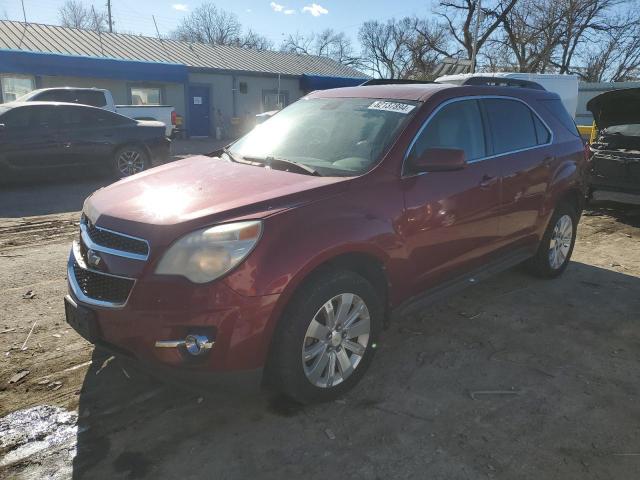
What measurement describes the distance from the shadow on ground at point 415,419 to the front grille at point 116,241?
642 mm

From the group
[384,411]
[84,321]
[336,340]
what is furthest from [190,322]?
[384,411]

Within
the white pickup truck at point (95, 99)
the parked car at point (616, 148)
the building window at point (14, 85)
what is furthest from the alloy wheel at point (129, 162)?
the building window at point (14, 85)

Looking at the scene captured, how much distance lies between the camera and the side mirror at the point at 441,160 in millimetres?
3225

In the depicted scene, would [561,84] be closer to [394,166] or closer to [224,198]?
[394,166]

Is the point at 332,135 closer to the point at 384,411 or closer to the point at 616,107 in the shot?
the point at 384,411

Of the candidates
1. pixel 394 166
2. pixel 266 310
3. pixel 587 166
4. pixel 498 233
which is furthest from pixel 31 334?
pixel 587 166

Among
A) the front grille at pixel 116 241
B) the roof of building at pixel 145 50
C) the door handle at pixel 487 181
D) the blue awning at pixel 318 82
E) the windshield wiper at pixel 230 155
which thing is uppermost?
the roof of building at pixel 145 50

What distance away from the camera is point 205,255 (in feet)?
8.26

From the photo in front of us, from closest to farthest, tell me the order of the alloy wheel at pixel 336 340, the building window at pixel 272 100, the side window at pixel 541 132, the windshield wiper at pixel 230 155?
1. the alloy wheel at pixel 336 340
2. the windshield wiper at pixel 230 155
3. the side window at pixel 541 132
4. the building window at pixel 272 100

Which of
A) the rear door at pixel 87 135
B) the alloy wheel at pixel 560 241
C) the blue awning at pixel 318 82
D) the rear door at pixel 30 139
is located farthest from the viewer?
the blue awning at pixel 318 82

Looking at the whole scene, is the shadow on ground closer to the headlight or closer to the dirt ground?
the dirt ground

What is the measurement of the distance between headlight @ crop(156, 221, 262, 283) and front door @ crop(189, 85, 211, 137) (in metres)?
22.5

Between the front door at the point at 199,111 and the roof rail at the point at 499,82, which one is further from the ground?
the roof rail at the point at 499,82

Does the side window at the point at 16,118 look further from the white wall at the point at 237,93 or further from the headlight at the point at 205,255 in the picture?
the white wall at the point at 237,93
